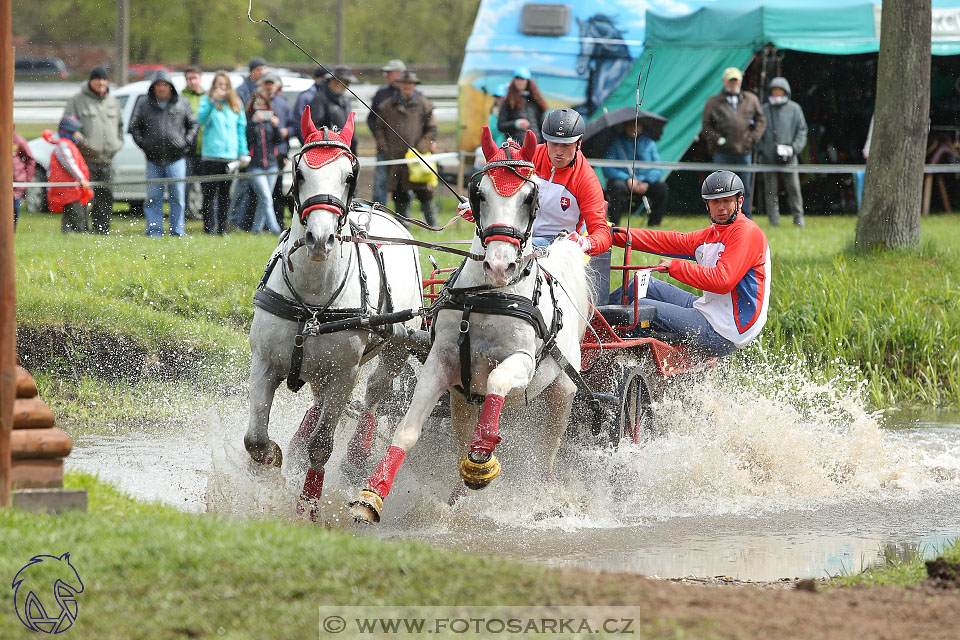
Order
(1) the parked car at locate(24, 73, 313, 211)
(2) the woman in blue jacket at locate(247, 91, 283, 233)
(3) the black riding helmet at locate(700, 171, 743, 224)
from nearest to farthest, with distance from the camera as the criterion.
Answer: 1. (3) the black riding helmet at locate(700, 171, 743, 224)
2. (2) the woman in blue jacket at locate(247, 91, 283, 233)
3. (1) the parked car at locate(24, 73, 313, 211)

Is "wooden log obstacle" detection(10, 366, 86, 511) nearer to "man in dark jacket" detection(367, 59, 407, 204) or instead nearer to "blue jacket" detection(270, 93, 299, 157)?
"man in dark jacket" detection(367, 59, 407, 204)

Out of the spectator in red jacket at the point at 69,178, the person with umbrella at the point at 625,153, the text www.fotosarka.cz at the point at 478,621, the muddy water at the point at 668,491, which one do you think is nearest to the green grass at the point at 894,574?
the muddy water at the point at 668,491

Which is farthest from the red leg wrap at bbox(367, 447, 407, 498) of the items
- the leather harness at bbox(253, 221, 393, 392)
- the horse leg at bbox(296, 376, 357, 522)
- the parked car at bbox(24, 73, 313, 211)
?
the parked car at bbox(24, 73, 313, 211)

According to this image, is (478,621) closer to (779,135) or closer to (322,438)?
(322,438)

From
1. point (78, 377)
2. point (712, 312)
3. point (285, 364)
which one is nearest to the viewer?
point (285, 364)

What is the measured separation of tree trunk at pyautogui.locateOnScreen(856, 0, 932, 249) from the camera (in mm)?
11383

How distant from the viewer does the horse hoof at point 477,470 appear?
5.56m

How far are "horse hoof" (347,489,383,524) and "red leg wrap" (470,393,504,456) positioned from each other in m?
0.53

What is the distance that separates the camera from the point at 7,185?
5.11 metres

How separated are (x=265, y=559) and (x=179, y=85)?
13.1 meters

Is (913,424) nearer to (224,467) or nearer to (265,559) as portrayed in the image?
(224,467)

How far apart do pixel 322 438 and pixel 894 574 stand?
113 inches

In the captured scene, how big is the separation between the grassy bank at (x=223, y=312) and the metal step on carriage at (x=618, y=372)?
8.82 ft

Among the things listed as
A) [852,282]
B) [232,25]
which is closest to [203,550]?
[852,282]
